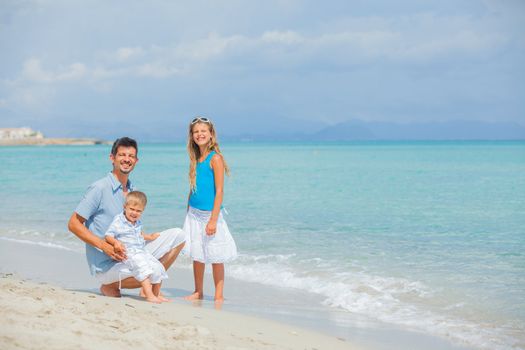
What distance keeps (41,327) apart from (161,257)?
85.5 inches

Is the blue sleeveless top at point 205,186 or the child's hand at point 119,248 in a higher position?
the blue sleeveless top at point 205,186

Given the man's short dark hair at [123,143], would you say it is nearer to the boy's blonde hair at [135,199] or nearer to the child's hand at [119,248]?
the boy's blonde hair at [135,199]

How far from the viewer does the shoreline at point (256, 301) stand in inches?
198

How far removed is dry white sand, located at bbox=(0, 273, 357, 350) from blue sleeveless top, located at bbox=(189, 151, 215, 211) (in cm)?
116

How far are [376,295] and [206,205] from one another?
222 cm

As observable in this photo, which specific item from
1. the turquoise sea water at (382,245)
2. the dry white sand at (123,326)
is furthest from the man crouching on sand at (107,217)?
the turquoise sea water at (382,245)

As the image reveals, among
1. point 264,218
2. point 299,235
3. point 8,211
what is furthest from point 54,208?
point 299,235

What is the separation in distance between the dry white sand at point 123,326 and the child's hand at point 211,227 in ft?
3.01

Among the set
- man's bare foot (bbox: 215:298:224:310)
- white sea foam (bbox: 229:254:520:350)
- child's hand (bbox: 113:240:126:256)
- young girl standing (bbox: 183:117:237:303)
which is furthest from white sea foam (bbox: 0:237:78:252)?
child's hand (bbox: 113:240:126:256)

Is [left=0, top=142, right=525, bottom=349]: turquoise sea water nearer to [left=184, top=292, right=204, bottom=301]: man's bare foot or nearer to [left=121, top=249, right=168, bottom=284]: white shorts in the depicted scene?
[left=184, top=292, right=204, bottom=301]: man's bare foot

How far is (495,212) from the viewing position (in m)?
15.1

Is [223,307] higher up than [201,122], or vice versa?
[201,122]

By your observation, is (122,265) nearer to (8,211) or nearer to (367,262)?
(367,262)

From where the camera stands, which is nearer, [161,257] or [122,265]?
[122,265]
